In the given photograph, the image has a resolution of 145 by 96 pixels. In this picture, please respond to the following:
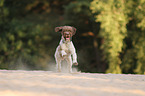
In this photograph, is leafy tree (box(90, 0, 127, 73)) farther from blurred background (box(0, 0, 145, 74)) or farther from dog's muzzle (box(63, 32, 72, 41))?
dog's muzzle (box(63, 32, 72, 41))

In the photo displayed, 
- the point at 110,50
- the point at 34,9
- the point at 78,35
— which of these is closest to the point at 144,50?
the point at 110,50

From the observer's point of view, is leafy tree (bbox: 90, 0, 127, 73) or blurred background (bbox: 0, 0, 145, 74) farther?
blurred background (bbox: 0, 0, 145, 74)

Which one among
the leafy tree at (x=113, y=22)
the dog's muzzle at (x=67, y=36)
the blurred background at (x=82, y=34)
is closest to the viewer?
the dog's muzzle at (x=67, y=36)

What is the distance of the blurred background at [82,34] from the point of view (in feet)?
49.9

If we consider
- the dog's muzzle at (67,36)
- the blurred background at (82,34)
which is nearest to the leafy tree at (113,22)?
the blurred background at (82,34)

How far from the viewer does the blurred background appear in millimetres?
15211

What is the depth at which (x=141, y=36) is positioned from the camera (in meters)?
15.8

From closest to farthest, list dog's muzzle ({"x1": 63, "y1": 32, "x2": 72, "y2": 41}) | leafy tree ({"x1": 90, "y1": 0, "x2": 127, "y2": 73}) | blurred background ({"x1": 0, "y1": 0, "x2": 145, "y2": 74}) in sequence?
dog's muzzle ({"x1": 63, "y1": 32, "x2": 72, "y2": 41}) → leafy tree ({"x1": 90, "y1": 0, "x2": 127, "y2": 73}) → blurred background ({"x1": 0, "y1": 0, "x2": 145, "y2": 74})

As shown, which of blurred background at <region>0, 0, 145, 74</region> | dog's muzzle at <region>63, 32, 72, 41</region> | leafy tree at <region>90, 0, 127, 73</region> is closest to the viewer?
dog's muzzle at <region>63, 32, 72, 41</region>

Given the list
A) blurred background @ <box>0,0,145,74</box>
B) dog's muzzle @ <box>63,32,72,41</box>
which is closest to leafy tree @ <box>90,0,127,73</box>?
blurred background @ <box>0,0,145,74</box>

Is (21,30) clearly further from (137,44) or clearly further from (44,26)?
(137,44)

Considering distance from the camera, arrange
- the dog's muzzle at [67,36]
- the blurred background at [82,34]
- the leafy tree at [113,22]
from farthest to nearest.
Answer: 1. the blurred background at [82,34]
2. the leafy tree at [113,22]
3. the dog's muzzle at [67,36]

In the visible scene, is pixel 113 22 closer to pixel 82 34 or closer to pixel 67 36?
pixel 67 36

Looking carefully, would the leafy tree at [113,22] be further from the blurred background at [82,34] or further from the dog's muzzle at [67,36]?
the dog's muzzle at [67,36]
